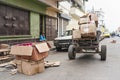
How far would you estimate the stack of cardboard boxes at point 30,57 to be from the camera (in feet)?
25.6

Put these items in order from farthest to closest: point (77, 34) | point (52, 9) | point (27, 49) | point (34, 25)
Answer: point (52, 9) < point (34, 25) < point (77, 34) < point (27, 49)

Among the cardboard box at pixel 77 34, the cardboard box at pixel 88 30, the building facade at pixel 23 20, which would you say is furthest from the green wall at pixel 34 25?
the cardboard box at pixel 88 30

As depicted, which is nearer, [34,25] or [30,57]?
[30,57]

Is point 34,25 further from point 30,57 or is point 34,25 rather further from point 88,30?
point 30,57

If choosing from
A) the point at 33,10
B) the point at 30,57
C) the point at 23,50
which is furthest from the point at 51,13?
the point at 30,57

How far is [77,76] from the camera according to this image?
7.53 m

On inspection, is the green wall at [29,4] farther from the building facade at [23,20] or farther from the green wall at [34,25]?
the green wall at [34,25]

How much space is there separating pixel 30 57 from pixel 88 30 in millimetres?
4068

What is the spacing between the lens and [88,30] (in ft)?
35.0

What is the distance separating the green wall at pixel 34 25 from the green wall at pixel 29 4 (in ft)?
1.90

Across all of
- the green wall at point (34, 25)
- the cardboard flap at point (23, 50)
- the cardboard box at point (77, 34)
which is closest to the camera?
the cardboard flap at point (23, 50)

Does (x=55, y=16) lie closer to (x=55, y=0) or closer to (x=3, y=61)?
(x=55, y=0)

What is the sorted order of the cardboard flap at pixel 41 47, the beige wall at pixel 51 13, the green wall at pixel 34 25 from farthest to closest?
the beige wall at pixel 51 13 → the green wall at pixel 34 25 → the cardboard flap at pixel 41 47

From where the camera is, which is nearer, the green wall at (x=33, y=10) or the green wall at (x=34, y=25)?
the green wall at (x=33, y=10)
